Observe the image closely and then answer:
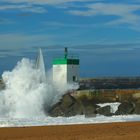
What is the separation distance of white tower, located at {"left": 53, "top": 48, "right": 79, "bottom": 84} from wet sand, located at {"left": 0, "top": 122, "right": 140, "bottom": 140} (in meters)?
15.2

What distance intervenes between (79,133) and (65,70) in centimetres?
1823

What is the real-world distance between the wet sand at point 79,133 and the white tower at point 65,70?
1524cm

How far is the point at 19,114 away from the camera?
111 feet

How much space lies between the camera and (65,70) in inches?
1468

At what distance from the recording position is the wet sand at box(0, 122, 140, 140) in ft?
57.8

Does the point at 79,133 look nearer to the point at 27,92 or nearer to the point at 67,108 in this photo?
the point at 67,108

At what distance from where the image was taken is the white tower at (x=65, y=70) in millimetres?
37312

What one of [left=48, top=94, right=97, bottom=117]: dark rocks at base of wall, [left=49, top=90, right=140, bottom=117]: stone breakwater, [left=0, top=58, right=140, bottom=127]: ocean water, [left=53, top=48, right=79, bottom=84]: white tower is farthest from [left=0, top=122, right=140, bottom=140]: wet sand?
[left=53, top=48, right=79, bottom=84]: white tower

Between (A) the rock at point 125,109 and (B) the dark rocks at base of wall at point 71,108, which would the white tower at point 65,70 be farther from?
(A) the rock at point 125,109

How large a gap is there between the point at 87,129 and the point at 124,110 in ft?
36.6

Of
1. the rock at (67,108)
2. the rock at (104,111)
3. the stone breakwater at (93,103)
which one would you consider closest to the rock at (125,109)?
the stone breakwater at (93,103)

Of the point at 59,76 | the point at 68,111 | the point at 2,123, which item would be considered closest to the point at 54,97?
the point at 59,76

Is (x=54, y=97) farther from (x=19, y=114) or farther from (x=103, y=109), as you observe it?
(x=103, y=109)

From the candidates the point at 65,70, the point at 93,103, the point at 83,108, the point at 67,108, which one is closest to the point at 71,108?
the point at 67,108
